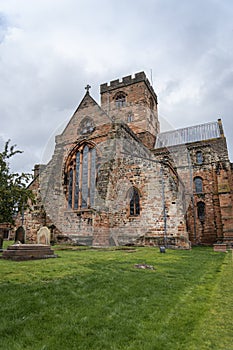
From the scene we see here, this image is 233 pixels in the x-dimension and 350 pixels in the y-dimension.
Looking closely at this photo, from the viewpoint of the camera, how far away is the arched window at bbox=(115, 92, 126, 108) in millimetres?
34281

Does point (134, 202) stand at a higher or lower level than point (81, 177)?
lower

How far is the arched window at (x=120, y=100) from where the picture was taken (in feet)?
112

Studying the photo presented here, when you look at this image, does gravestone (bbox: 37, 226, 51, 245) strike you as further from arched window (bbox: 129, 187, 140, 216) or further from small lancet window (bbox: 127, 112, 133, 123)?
small lancet window (bbox: 127, 112, 133, 123)

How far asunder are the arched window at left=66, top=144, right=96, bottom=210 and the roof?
15114 millimetres

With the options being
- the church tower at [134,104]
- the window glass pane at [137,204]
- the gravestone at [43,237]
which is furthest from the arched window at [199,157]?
the gravestone at [43,237]

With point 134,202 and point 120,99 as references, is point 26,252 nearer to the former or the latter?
point 134,202

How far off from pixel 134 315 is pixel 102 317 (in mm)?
525

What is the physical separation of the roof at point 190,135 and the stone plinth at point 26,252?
2379 centimetres

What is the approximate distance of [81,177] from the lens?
18688mm

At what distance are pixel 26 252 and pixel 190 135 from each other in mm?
26507

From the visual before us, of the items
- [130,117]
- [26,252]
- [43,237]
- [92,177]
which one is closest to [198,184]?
[92,177]

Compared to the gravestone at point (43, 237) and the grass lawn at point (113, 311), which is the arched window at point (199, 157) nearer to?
the gravestone at point (43, 237)

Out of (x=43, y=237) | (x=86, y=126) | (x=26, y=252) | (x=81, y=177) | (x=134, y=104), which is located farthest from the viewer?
(x=134, y=104)

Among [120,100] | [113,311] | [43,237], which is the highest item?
[120,100]
